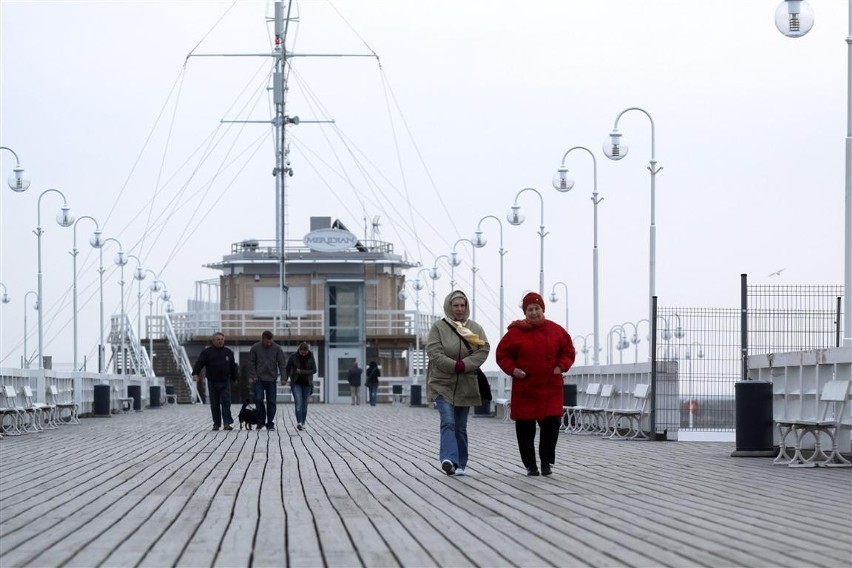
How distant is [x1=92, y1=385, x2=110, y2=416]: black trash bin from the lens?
125 ft

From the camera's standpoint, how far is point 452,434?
14.5m

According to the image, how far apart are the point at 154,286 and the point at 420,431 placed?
45.4 meters

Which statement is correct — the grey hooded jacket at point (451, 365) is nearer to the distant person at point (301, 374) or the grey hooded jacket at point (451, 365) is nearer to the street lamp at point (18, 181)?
the distant person at point (301, 374)

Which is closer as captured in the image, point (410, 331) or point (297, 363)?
point (297, 363)

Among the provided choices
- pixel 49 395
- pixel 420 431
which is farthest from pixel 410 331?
pixel 420 431

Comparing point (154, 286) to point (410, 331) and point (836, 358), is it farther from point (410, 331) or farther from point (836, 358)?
point (836, 358)

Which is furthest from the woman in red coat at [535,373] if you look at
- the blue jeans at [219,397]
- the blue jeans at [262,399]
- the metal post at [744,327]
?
the blue jeans at [219,397]

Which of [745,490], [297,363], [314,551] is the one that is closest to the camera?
[314,551]

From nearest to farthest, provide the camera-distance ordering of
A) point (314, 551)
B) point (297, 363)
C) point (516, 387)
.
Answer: point (314, 551), point (516, 387), point (297, 363)

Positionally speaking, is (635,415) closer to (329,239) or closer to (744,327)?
(744,327)

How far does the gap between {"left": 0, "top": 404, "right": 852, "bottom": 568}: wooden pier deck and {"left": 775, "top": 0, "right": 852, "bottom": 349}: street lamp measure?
6.01ft

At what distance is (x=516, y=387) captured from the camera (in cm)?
1441

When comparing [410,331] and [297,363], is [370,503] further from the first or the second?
[410,331]

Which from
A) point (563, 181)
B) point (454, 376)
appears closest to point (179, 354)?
point (563, 181)
